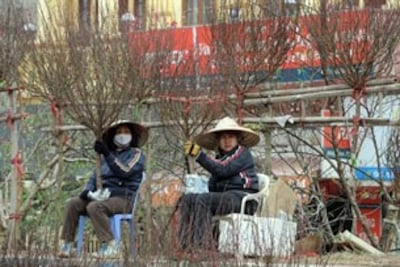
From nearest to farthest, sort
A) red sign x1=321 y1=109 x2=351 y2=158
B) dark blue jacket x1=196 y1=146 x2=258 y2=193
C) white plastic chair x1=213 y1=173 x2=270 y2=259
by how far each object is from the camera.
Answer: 1. white plastic chair x1=213 y1=173 x2=270 y2=259
2. dark blue jacket x1=196 y1=146 x2=258 y2=193
3. red sign x1=321 y1=109 x2=351 y2=158

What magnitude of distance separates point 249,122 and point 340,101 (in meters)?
1.61

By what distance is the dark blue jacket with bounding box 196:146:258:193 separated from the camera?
8.56 meters

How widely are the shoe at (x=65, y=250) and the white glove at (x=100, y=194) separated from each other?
1.70ft

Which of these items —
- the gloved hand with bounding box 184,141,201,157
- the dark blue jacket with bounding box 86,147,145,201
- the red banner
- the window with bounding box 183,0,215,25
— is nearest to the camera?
the gloved hand with bounding box 184,141,201,157

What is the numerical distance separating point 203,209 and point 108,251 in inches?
39.2

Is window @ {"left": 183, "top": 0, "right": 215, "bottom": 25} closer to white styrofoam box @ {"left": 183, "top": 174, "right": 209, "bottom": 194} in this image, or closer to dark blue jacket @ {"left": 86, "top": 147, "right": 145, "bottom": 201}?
white styrofoam box @ {"left": 183, "top": 174, "right": 209, "bottom": 194}

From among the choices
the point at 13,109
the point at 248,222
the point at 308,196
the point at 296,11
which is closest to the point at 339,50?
the point at 296,11

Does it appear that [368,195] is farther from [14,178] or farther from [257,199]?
[14,178]

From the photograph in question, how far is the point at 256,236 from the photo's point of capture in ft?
22.7

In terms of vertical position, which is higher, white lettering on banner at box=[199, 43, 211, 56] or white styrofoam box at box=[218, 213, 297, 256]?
white lettering on banner at box=[199, 43, 211, 56]

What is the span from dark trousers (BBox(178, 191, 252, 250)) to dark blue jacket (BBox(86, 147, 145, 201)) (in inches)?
21.9

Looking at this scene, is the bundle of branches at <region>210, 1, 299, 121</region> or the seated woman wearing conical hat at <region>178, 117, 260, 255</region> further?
the bundle of branches at <region>210, 1, 299, 121</region>

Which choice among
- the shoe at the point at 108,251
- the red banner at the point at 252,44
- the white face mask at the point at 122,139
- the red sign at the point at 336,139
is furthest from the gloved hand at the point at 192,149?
the red sign at the point at 336,139

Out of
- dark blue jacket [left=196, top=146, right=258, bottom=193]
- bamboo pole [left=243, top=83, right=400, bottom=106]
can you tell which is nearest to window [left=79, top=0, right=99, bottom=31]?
bamboo pole [left=243, top=83, right=400, bottom=106]
